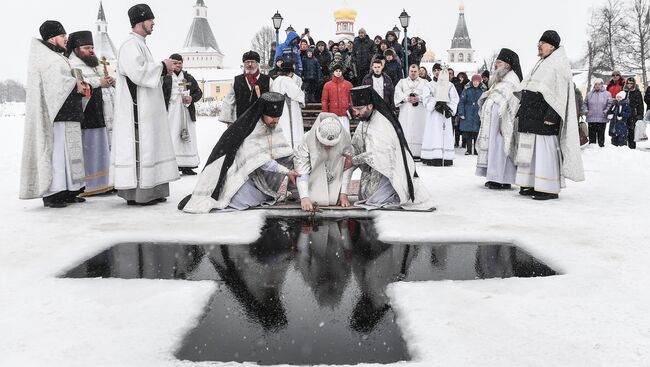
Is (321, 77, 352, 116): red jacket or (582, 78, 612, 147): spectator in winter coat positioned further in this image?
(582, 78, 612, 147): spectator in winter coat

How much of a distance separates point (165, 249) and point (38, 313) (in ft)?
4.89

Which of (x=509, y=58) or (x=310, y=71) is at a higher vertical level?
(x=310, y=71)

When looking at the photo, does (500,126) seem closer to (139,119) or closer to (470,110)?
(139,119)

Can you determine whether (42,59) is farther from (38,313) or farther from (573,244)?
(573,244)

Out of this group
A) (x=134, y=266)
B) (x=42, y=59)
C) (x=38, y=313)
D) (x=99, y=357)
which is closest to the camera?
(x=99, y=357)

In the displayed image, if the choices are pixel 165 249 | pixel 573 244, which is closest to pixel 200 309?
pixel 165 249

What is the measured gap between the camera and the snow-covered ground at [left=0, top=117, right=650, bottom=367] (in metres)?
2.64

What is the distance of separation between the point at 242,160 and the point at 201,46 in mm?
83083

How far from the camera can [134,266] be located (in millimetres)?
4121

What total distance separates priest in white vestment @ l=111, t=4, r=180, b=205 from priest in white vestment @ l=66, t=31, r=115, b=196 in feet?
1.84

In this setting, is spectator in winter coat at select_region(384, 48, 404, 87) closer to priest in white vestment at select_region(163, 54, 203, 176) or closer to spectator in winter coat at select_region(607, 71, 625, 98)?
priest in white vestment at select_region(163, 54, 203, 176)

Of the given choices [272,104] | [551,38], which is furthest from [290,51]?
[272,104]

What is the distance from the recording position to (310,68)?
→ 577 inches

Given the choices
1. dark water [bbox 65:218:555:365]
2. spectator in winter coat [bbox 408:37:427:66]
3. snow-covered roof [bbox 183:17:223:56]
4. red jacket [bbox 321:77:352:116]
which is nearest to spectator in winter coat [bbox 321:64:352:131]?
red jacket [bbox 321:77:352:116]
